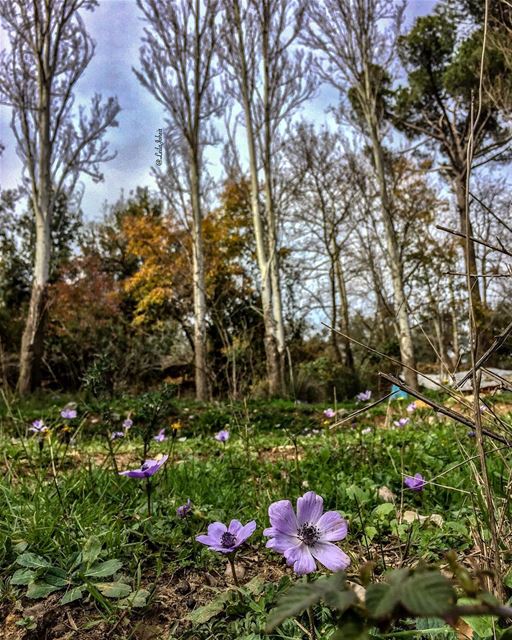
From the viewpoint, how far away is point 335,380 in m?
9.83

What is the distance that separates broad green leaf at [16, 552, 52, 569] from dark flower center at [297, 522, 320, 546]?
2.40 ft

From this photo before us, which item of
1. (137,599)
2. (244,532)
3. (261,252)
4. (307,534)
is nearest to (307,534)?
(307,534)

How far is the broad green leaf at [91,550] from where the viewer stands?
1.03 metres

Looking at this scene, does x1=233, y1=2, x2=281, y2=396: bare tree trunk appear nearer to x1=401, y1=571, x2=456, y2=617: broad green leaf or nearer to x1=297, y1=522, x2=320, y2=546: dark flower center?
x1=297, y1=522, x2=320, y2=546: dark flower center

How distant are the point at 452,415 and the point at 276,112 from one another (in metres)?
11.0

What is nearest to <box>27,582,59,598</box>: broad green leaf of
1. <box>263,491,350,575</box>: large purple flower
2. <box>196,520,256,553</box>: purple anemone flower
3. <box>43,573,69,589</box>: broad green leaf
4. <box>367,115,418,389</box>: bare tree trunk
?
<box>43,573,69,589</box>: broad green leaf

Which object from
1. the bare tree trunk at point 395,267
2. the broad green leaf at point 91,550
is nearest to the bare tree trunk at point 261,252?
the bare tree trunk at point 395,267

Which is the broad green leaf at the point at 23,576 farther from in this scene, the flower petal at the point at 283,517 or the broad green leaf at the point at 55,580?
the flower petal at the point at 283,517

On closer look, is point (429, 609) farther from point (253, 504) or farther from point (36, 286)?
point (36, 286)

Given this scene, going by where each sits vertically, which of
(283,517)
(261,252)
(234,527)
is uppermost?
(261,252)

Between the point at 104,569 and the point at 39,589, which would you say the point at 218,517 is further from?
the point at 39,589

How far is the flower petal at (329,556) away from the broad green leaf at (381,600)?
291 mm

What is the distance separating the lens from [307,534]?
588 millimetres

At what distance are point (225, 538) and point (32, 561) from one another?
58 centimetres
